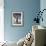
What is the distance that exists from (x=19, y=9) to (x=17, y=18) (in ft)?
1.21

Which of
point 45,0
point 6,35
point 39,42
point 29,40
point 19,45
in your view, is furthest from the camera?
point 6,35

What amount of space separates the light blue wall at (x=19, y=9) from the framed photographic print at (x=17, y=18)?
16 centimetres

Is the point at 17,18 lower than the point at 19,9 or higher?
lower

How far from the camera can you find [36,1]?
18.0 feet

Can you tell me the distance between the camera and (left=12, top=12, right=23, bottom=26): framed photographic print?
5477 mm

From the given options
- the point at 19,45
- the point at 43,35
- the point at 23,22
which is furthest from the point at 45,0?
the point at 43,35

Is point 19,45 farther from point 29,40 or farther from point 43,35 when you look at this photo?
point 43,35

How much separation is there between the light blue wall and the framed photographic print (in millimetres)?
160

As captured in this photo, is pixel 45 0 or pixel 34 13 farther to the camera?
pixel 34 13

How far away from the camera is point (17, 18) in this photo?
5.50 m

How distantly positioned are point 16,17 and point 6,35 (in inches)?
32.4

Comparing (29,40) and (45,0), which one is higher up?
(45,0)

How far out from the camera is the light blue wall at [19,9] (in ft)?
17.9

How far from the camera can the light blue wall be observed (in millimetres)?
5449
